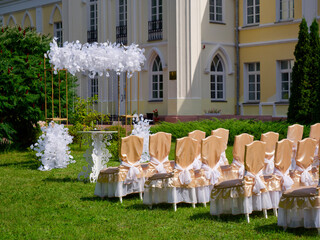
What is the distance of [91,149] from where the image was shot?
12023mm

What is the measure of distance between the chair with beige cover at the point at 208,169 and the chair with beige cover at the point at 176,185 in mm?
112

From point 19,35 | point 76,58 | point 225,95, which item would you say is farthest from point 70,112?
point 225,95

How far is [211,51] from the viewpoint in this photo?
24.3 metres

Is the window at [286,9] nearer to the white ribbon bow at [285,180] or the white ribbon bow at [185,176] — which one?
the white ribbon bow at [185,176]

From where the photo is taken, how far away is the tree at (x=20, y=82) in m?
16.5

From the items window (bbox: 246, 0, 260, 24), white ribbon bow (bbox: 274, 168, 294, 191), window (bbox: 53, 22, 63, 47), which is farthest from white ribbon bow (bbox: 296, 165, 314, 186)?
window (bbox: 53, 22, 63, 47)

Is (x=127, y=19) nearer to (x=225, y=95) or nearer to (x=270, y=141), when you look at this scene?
(x=225, y=95)

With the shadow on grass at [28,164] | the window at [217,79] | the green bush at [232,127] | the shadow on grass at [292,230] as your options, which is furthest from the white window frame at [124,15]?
the shadow on grass at [292,230]

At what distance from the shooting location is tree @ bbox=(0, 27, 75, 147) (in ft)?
54.2

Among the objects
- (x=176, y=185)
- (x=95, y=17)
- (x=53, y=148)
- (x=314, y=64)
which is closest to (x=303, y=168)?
(x=176, y=185)

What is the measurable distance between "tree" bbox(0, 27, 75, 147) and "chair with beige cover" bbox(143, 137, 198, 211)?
833 centimetres

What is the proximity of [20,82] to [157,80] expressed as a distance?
9.64 meters

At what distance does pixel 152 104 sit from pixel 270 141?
15.8 metres

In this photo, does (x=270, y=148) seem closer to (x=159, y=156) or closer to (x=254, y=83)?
(x=159, y=156)
